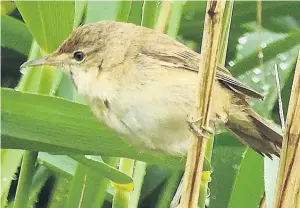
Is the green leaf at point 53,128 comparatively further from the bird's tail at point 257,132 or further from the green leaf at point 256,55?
the green leaf at point 256,55

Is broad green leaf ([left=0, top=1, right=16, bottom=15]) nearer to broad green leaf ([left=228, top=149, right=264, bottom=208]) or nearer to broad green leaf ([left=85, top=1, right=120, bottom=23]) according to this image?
broad green leaf ([left=85, top=1, right=120, bottom=23])

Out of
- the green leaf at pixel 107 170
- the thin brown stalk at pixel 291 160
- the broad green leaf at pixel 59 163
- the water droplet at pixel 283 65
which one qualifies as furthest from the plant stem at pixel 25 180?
the water droplet at pixel 283 65

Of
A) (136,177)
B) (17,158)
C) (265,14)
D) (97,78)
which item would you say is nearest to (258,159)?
(136,177)

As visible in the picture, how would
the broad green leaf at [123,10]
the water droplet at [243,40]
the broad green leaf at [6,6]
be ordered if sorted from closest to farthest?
the broad green leaf at [123,10]
the broad green leaf at [6,6]
the water droplet at [243,40]

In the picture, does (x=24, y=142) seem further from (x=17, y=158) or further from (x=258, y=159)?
(x=258, y=159)

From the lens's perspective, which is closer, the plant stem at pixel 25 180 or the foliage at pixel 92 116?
the foliage at pixel 92 116

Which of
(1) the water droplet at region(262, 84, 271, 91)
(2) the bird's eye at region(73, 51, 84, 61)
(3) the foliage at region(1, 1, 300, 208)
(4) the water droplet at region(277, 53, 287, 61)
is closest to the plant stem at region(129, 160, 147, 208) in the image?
A: (3) the foliage at region(1, 1, 300, 208)
